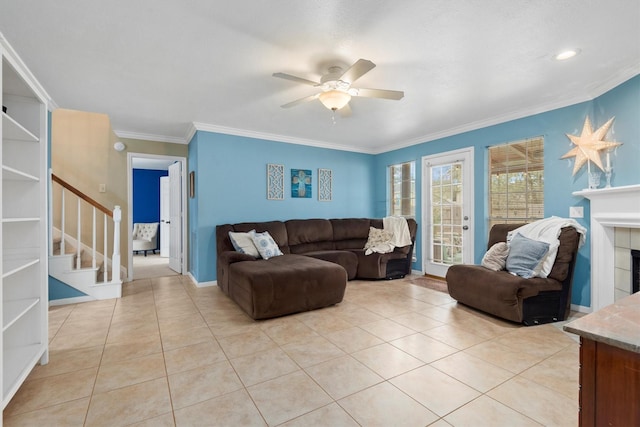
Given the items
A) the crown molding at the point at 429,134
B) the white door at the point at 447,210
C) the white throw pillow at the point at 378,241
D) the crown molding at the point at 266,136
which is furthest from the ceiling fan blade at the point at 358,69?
the white throw pillow at the point at 378,241

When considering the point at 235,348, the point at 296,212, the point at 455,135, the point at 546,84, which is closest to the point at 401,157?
the point at 455,135

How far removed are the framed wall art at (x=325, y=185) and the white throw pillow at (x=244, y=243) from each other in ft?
5.84

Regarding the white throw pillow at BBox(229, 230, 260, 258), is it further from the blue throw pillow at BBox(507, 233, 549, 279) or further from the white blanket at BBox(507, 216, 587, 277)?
the white blanket at BBox(507, 216, 587, 277)

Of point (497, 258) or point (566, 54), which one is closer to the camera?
point (566, 54)

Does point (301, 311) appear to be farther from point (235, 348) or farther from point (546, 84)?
point (546, 84)

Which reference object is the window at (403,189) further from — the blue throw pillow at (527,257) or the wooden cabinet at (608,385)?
the wooden cabinet at (608,385)

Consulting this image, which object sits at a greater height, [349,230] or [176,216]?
[176,216]

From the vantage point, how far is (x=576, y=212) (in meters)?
3.20

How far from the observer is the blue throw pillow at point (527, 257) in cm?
289

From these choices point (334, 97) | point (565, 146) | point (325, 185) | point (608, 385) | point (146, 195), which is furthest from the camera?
point (146, 195)

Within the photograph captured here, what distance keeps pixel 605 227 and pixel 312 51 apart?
127 inches

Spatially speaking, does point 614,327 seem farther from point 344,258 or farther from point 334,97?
point 344,258

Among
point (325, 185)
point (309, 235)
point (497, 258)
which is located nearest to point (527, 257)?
point (497, 258)

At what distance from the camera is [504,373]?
1.98 meters
